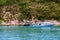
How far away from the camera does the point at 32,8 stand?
5797 centimetres

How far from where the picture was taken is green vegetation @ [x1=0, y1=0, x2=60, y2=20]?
189ft

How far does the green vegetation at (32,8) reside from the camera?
5753 centimetres

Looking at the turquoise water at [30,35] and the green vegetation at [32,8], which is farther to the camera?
the green vegetation at [32,8]

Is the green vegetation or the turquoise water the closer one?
the turquoise water

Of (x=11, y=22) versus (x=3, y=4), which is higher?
(x=3, y=4)

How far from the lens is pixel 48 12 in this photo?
57812mm

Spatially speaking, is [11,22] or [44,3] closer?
[11,22]

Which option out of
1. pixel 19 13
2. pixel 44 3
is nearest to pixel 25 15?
pixel 19 13

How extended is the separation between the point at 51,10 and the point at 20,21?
23.3ft

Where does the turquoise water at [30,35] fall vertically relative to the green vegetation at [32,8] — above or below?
below

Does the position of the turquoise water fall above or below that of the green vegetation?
below

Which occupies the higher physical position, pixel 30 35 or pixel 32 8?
pixel 32 8

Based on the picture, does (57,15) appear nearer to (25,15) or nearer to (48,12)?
(48,12)

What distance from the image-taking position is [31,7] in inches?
2286
